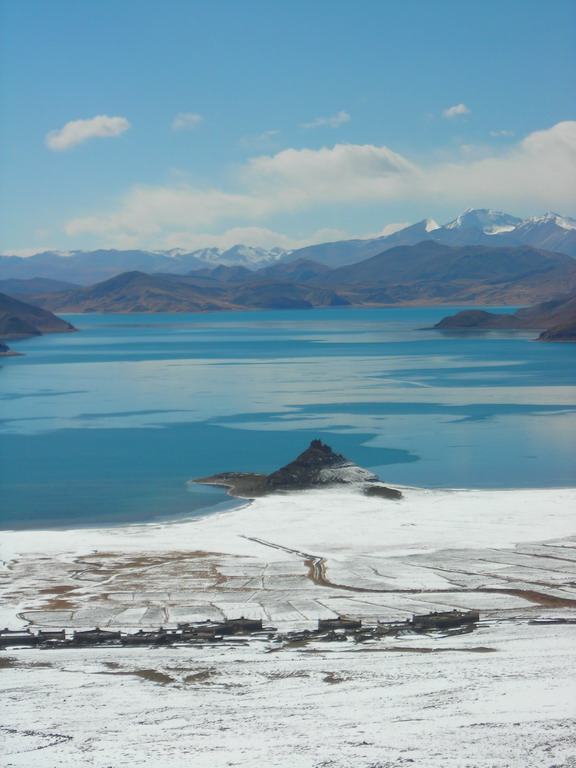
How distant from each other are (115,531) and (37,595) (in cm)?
902

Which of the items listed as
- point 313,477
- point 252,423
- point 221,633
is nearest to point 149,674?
point 221,633

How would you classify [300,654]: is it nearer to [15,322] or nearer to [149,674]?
A: [149,674]

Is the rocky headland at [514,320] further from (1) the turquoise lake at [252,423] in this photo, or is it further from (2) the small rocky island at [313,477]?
(2) the small rocky island at [313,477]

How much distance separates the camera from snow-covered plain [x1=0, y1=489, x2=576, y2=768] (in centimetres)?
1448

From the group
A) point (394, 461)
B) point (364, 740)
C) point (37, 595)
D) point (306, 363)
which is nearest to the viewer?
point (364, 740)

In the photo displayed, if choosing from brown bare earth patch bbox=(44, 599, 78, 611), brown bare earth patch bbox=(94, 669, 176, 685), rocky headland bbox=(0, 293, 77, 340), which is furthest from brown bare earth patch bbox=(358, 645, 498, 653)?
rocky headland bbox=(0, 293, 77, 340)

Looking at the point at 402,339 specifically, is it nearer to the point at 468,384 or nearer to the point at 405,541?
the point at 468,384

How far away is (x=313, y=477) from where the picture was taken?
4159 cm

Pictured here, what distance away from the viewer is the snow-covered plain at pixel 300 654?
1448 cm

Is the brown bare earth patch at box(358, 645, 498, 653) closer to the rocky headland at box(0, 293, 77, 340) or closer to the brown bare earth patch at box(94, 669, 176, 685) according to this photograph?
the brown bare earth patch at box(94, 669, 176, 685)

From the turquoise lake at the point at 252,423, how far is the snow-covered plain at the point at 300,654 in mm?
7369

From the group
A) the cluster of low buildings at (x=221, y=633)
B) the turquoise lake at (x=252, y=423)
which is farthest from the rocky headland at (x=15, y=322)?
the cluster of low buildings at (x=221, y=633)

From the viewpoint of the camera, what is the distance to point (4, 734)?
15250 mm

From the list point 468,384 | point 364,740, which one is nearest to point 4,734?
point 364,740
